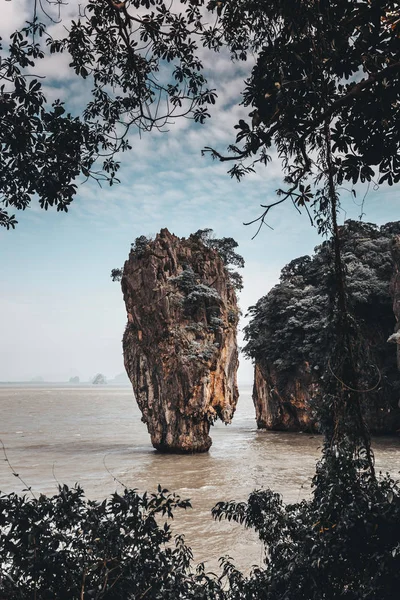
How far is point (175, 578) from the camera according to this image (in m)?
3.02

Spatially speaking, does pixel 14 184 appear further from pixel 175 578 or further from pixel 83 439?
pixel 83 439

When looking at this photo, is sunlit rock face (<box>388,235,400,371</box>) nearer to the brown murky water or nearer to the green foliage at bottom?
the brown murky water

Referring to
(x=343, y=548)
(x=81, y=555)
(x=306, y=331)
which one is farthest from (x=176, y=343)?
(x=343, y=548)

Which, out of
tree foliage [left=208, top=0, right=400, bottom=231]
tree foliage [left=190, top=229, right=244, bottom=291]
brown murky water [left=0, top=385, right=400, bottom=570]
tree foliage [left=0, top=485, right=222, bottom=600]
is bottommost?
brown murky water [left=0, top=385, right=400, bottom=570]

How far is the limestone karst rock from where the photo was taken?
2375cm

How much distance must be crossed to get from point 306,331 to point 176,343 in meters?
10.8

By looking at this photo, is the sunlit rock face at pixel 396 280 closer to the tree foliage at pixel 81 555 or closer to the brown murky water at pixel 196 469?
the brown murky water at pixel 196 469

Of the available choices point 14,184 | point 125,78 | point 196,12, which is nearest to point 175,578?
point 14,184

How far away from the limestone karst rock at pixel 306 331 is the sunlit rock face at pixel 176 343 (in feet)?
17.6

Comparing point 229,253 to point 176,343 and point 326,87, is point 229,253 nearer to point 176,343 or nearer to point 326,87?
point 176,343

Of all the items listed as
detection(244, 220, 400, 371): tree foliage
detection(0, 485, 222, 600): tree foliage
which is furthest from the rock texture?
detection(0, 485, 222, 600): tree foliage

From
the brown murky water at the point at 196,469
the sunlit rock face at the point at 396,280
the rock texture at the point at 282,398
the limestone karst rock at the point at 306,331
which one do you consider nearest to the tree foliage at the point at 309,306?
the limestone karst rock at the point at 306,331

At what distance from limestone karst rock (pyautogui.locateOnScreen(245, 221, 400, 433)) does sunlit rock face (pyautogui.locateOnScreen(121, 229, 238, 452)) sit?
5.36 meters

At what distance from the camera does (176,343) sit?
1900 centimetres
